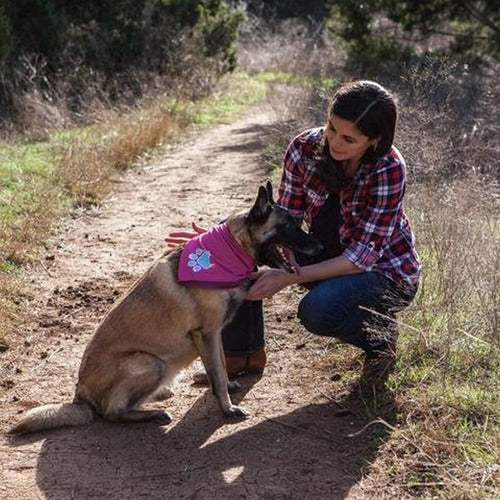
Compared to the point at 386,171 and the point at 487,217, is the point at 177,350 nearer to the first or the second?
the point at 386,171

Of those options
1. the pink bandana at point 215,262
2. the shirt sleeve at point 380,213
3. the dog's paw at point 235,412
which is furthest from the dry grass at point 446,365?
the pink bandana at point 215,262

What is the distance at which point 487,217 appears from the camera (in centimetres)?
495

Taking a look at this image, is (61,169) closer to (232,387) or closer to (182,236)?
(182,236)

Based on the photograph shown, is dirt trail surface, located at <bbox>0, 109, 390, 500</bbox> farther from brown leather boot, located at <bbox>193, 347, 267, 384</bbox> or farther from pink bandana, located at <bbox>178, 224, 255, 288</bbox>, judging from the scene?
pink bandana, located at <bbox>178, 224, 255, 288</bbox>

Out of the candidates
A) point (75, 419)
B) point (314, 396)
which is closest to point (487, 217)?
point (314, 396)

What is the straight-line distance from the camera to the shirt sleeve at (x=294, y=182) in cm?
422

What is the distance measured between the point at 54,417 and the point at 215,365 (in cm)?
82

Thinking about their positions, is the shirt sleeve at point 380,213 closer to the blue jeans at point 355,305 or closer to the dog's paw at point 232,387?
the blue jeans at point 355,305

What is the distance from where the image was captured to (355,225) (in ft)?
13.0

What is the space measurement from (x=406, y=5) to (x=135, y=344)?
10.8 m

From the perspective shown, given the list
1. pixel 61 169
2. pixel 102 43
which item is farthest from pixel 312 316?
pixel 102 43

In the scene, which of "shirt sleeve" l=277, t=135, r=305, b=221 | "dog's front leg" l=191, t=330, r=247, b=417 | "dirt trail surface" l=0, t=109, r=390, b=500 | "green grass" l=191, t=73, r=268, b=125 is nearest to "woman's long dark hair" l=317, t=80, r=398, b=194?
"shirt sleeve" l=277, t=135, r=305, b=221

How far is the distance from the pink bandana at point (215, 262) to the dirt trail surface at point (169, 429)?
733mm

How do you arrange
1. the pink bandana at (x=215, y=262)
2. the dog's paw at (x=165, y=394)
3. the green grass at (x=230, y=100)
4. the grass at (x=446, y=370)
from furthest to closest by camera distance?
the green grass at (x=230, y=100)
the dog's paw at (x=165, y=394)
the pink bandana at (x=215, y=262)
the grass at (x=446, y=370)
